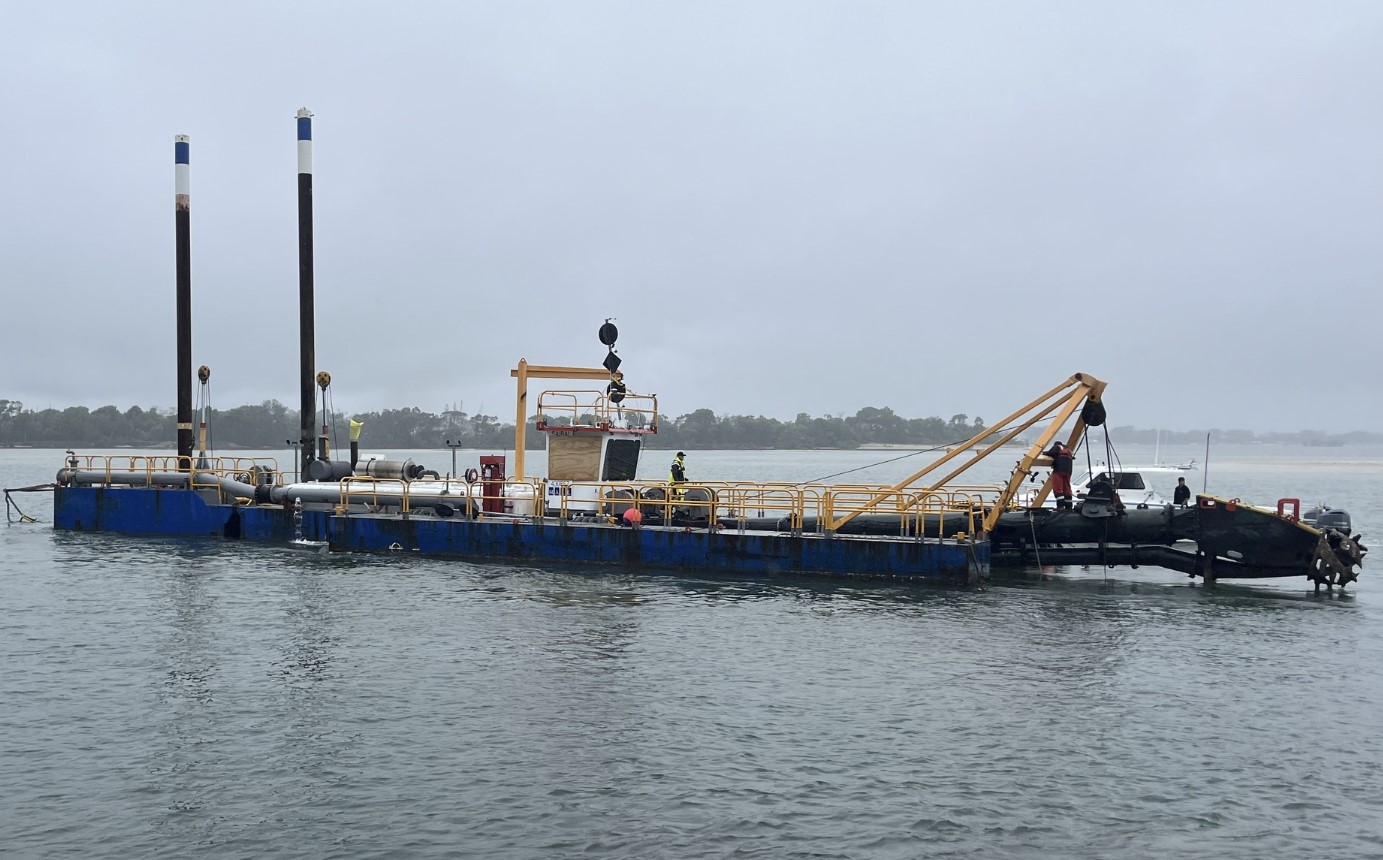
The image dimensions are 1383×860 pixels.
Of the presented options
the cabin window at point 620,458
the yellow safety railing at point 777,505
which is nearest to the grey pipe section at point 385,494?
the yellow safety railing at point 777,505

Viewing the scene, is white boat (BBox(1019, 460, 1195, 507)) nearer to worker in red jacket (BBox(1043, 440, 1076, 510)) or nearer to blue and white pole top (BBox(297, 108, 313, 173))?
worker in red jacket (BBox(1043, 440, 1076, 510))

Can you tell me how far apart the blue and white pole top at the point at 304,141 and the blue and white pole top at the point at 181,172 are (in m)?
4.99

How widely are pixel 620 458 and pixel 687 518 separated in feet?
Result: 11.3

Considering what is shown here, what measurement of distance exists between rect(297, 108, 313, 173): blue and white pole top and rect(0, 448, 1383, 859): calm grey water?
18.9m

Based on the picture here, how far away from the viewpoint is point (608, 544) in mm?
28109

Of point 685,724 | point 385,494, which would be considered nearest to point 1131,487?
point 385,494

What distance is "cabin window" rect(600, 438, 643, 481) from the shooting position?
31.2m

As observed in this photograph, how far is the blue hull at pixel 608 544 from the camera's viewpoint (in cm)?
2569

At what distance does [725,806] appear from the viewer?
11648 millimetres

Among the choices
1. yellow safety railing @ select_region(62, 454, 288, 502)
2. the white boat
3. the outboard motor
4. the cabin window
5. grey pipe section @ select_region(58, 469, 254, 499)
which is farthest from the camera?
yellow safety railing @ select_region(62, 454, 288, 502)

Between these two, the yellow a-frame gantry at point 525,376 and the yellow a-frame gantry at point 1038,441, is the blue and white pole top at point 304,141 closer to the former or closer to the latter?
the yellow a-frame gantry at point 525,376

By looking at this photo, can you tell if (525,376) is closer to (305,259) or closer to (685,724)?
(305,259)

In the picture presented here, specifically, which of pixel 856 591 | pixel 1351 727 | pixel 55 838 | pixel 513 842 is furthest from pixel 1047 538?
pixel 55 838

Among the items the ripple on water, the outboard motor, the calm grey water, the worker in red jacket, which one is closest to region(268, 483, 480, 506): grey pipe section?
the calm grey water
